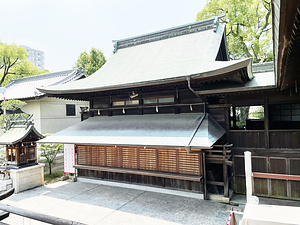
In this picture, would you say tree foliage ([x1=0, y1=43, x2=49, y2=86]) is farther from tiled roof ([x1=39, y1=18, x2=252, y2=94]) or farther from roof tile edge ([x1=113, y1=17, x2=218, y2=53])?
tiled roof ([x1=39, y1=18, x2=252, y2=94])

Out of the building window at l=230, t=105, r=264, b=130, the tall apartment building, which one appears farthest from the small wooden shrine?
the tall apartment building

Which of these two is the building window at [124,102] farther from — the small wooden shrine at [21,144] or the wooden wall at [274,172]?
the wooden wall at [274,172]

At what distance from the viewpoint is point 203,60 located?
28.2ft

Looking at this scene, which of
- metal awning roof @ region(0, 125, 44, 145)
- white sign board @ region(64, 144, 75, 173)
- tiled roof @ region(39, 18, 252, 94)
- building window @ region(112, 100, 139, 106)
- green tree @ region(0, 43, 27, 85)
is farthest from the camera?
green tree @ region(0, 43, 27, 85)

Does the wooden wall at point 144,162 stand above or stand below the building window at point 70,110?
below

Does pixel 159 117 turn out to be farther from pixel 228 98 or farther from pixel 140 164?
pixel 228 98

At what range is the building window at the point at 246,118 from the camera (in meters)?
10.2

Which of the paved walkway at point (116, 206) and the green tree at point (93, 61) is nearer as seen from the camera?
the paved walkway at point (116, 206)

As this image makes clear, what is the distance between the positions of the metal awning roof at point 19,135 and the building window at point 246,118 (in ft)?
30.9

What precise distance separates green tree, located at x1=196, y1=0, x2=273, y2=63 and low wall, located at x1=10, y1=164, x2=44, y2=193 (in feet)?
56.7

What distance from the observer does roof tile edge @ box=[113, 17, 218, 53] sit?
11180 mm

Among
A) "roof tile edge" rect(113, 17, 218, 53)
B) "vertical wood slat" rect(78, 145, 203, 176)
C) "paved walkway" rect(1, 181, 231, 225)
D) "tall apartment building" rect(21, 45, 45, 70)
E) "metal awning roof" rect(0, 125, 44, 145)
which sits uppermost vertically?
"tall apartment building" rect(21, 45, 45, 70)

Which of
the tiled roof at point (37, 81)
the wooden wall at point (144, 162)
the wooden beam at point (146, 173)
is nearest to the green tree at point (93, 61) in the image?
the tiled roof at point (37, 81)

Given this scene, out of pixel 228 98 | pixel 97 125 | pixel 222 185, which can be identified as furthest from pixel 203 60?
pixel 97 125
